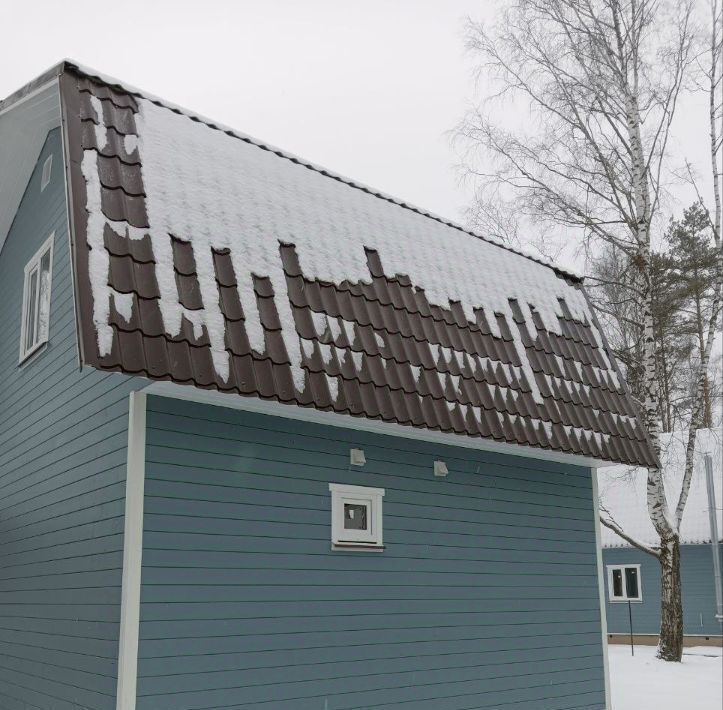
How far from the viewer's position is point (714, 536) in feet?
74.2

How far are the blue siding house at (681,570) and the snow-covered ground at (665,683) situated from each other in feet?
15.3

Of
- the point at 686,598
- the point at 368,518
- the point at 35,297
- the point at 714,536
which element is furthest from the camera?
the point at 686,598

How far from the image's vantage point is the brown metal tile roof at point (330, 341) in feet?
21.0

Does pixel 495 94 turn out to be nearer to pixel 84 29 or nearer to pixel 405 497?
pixel 405 497

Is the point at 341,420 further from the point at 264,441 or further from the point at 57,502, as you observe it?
the point at 57,502

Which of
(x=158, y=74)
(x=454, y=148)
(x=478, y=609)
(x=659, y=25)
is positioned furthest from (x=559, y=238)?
(x=158, y=74)

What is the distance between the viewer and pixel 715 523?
75.1 feet

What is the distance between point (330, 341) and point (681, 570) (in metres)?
19.8

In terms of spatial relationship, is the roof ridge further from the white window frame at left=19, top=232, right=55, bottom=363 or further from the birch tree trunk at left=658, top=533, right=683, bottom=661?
the birch tree trunk at left=658, top=533, right=683, bottom=661

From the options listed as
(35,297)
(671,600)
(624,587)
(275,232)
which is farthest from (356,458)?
(624,587)

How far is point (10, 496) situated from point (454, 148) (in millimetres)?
11517

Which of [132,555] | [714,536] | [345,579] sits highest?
[714,536]

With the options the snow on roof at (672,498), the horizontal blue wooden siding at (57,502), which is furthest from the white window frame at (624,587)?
the horizontal blue wooden siding at (57,502)

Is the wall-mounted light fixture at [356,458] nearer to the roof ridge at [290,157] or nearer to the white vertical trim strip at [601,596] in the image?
the roof ridge at [290,157]
